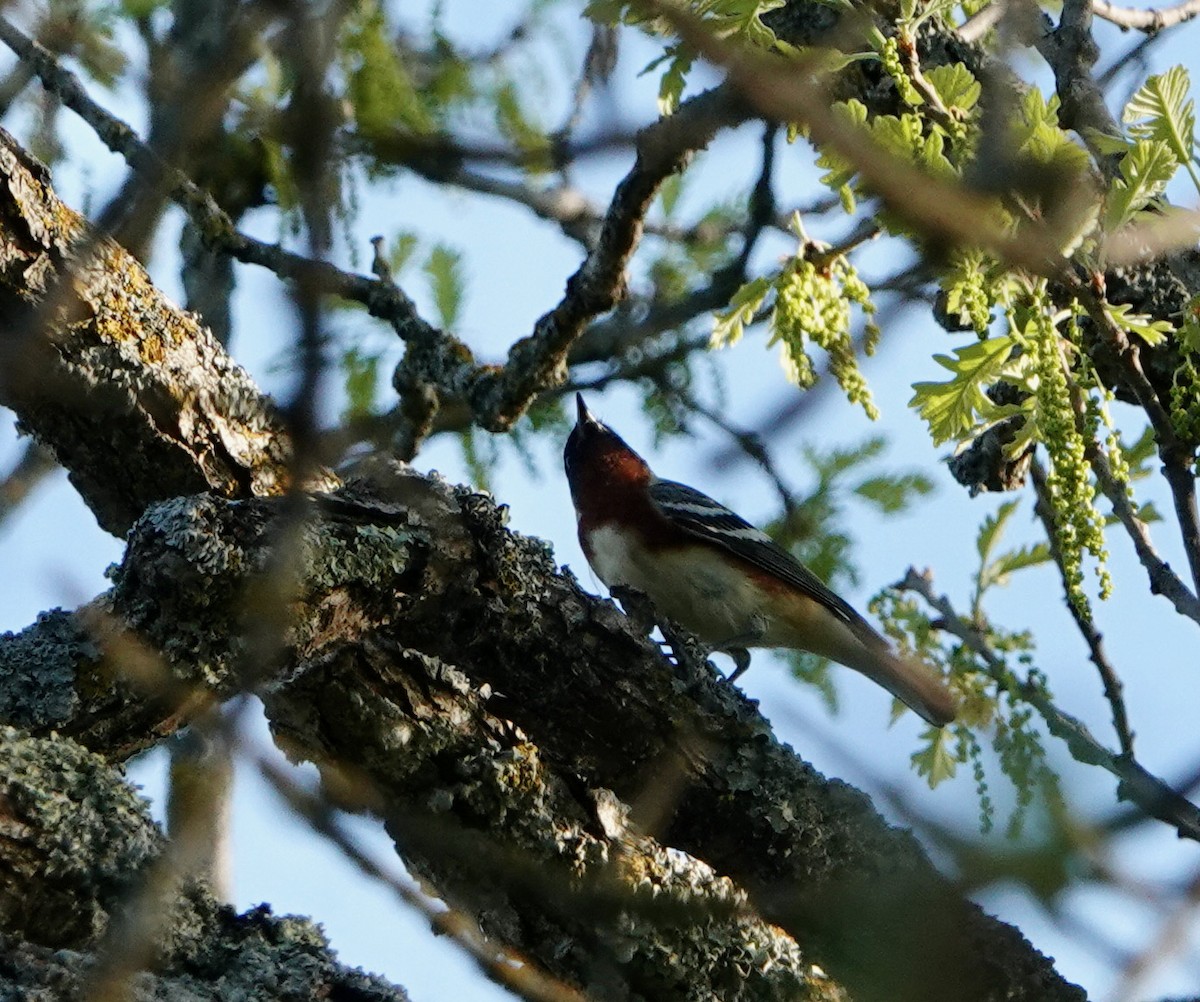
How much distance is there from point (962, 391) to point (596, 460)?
324 cm

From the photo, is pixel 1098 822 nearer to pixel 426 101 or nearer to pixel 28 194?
pixel 426 101

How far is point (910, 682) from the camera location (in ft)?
14.3

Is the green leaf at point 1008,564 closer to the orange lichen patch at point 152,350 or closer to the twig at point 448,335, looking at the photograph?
the twig at point 448,335

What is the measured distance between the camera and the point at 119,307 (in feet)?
10.4

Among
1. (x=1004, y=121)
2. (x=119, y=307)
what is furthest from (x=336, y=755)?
(x=1004, y=121)

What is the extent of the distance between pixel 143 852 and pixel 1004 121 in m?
1.68

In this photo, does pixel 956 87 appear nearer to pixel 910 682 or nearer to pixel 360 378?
pixel 910 682

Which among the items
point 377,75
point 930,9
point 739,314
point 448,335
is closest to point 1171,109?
point 930,9

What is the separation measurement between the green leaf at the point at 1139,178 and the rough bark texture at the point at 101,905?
1963 millimetres

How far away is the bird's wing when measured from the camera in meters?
5.49

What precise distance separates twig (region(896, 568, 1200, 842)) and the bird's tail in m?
→ 0.14

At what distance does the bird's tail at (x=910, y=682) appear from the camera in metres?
3.61

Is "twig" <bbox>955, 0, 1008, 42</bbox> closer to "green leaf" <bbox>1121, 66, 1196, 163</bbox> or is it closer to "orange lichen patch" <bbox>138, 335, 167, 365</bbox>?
"green leaf" <bbox>1121, 66, 1196, 163</bbox>

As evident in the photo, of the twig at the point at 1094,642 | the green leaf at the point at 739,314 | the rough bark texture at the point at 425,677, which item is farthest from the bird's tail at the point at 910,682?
the green leaf at the point at 739,314
